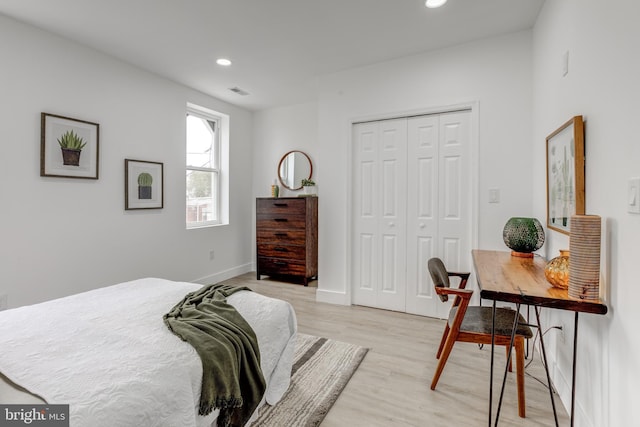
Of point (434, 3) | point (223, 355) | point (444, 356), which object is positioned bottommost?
point (444, 356)

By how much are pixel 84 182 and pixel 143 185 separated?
0.61 metres

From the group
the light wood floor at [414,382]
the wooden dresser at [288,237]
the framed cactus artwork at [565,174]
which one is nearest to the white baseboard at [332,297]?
the light wood floor at [414,382]

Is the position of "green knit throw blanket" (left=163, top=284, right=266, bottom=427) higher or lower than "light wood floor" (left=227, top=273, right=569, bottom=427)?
higher

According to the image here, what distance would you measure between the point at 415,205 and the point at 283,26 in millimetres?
2051

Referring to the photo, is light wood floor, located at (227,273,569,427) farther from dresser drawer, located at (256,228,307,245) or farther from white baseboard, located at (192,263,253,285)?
white baseboard, located at (192,263,253,285)

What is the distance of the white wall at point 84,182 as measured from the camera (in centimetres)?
255

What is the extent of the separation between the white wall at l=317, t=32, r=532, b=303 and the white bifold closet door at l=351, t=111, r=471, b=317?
5.4 inches

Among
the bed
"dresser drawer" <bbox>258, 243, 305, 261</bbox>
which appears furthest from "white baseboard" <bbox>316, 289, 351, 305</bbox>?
the bed

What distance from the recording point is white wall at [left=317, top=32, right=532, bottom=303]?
2.78 m

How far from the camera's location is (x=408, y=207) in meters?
3.28

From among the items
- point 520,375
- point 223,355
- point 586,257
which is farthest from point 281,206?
point 586,257

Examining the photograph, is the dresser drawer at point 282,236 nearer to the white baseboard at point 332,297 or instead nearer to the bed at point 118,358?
the white baseboard at point 332,297

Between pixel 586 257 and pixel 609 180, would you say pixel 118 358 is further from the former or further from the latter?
pixel 609 180

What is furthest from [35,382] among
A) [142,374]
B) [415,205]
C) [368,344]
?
[415,205]
